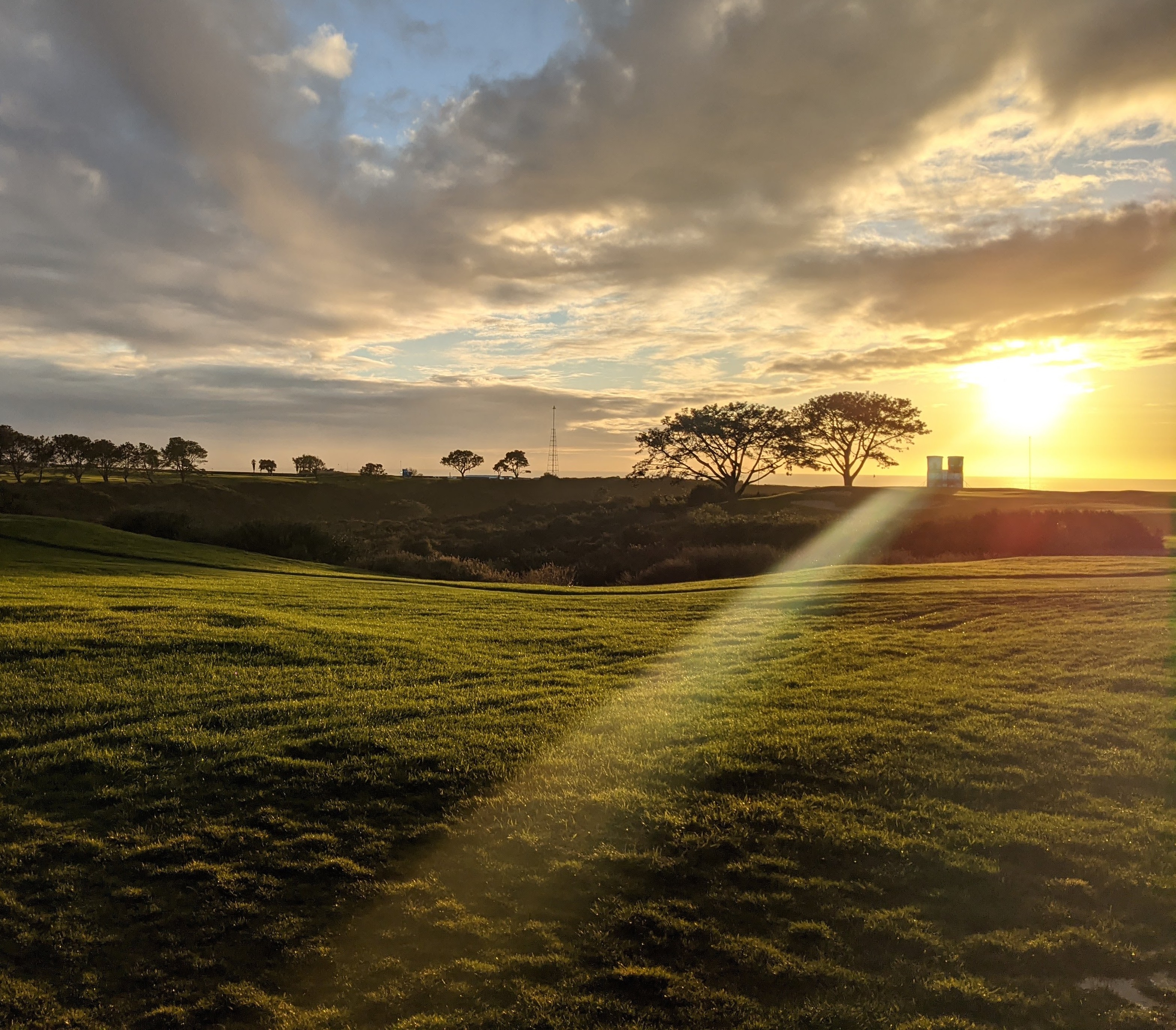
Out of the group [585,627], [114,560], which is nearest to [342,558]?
[114,560]

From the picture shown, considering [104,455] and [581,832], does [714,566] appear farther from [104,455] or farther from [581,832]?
[104,455]

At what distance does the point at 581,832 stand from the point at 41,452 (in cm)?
10895

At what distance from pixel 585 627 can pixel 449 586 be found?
10.8 metres

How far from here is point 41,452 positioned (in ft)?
299

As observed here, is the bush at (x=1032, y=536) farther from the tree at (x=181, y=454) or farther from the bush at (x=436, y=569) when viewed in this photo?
the tree at (x=181, y=454)

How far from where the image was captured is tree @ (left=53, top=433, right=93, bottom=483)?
9231 cm

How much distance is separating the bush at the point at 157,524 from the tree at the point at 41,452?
60.9 meters

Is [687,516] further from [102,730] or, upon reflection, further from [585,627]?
[102,730]

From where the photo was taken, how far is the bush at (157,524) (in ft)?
138

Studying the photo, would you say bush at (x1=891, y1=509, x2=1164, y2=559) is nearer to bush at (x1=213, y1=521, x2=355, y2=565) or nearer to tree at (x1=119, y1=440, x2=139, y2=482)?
bush at (x1=213, y1=521, x2=355, y2=565)

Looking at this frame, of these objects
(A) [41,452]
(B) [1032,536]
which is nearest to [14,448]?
(A) [41,452]


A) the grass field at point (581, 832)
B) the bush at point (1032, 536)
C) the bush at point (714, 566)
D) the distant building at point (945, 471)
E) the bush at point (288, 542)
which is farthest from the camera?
the distant building at point (945, 471)

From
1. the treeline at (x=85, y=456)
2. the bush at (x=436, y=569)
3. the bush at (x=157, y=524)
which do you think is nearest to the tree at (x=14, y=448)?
the treeline at (x=85, y=456)

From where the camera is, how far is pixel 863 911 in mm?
5945
